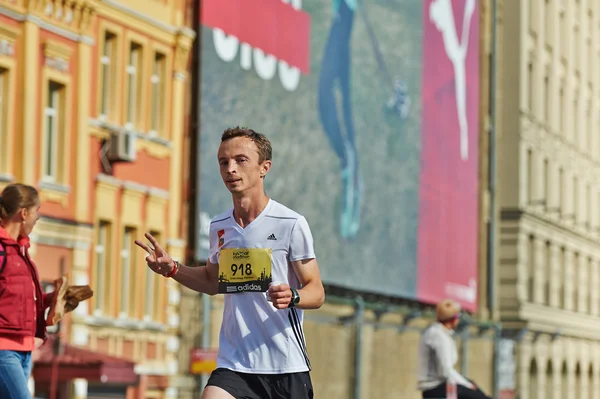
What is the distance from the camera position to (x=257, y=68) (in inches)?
1280

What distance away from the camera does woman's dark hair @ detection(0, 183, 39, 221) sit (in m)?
9.43

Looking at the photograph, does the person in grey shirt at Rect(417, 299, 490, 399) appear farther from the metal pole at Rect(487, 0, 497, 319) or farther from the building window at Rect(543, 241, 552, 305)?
the building window at Rect(543, 241, 552, 305)

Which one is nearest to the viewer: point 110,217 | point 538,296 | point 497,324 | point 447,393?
point 447,393

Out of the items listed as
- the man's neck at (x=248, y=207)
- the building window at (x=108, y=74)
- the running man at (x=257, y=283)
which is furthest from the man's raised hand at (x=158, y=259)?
the building window at (x=108, y=74)

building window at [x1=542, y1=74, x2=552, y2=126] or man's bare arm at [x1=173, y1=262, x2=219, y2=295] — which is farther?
building window at [x1=542, y1=74, x2=552, y2=126]

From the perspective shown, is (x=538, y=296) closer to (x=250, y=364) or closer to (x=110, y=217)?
(x=110, y=217)

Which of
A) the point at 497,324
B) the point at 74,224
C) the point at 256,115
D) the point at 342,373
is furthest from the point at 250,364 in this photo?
the point at 497,324

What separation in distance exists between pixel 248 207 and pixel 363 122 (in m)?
31.0

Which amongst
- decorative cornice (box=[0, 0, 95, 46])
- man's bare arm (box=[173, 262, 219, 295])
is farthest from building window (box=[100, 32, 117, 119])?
man's bare arm (box=[173, 262, 219, 295])

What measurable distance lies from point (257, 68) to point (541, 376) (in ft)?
96.4

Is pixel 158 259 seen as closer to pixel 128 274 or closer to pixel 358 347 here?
pixel 128 274

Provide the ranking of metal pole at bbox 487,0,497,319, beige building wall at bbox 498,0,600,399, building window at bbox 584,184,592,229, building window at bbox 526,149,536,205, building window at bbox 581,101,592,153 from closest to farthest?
1. metal pole at bbox 487,0,497,319
2. beige building wall at bbox 498,0,600,399
3. building window at bbox 526,149,536,205
4. building window at bbox 581,101,592,153
5. building window at bbox 584,184,592,229

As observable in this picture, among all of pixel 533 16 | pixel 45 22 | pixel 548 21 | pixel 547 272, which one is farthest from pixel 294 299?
pixel 548 21

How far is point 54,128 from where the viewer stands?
2648cm
